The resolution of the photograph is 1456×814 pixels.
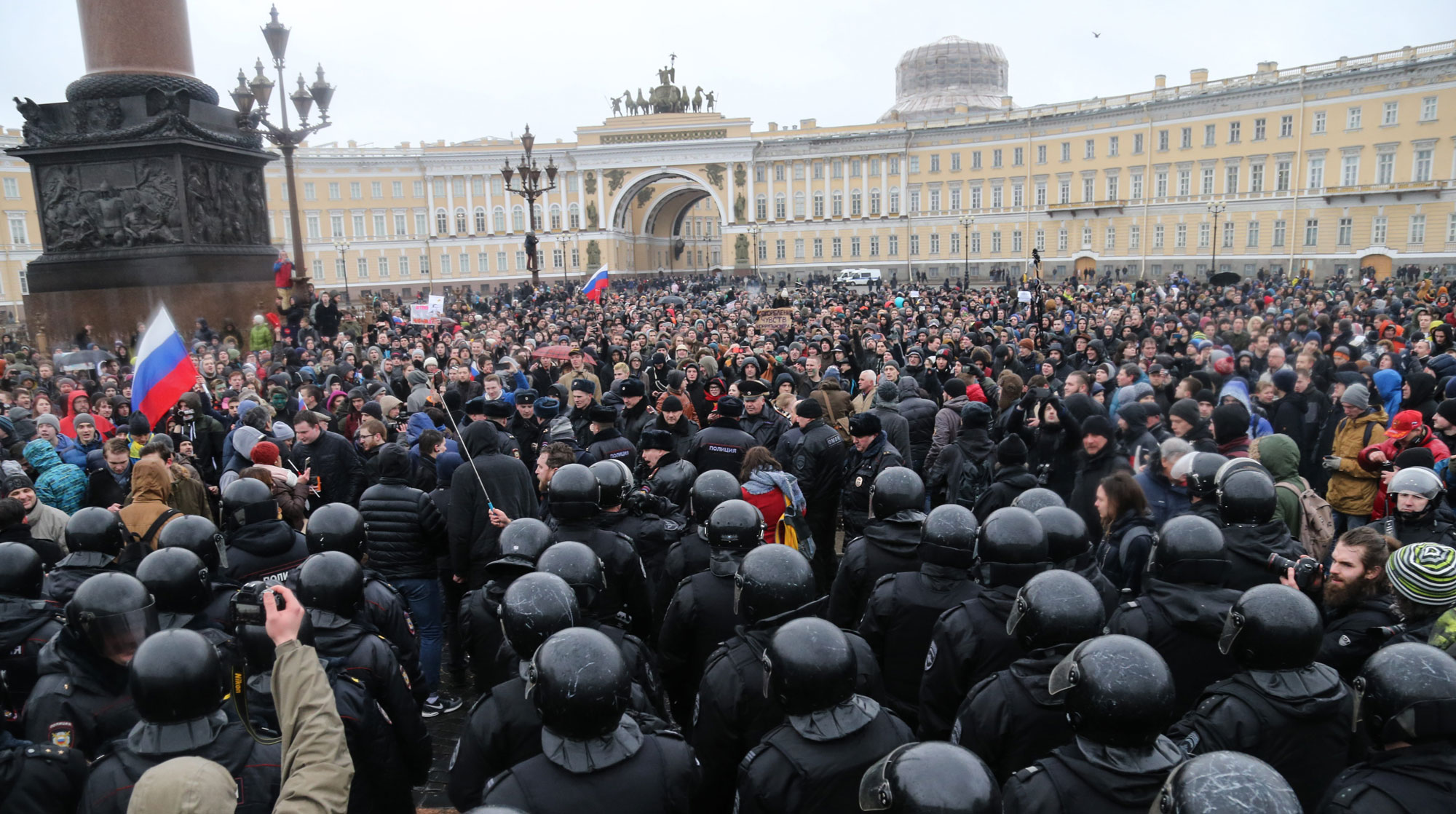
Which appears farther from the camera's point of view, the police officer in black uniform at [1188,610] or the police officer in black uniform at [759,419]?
the police officer in black uniform at [759,419]

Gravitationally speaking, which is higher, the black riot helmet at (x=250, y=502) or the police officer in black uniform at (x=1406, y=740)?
the black riot helmet at (x=250, y=502)

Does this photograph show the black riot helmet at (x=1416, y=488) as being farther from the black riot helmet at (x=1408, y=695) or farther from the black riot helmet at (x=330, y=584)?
the black riot helmet at (x=330, y=584)

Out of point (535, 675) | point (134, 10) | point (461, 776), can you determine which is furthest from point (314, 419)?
point (134, 10)

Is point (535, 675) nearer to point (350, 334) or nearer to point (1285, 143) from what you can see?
point (350, 334)

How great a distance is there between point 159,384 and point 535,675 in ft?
20.2

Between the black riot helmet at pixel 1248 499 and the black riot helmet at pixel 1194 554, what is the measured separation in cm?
58

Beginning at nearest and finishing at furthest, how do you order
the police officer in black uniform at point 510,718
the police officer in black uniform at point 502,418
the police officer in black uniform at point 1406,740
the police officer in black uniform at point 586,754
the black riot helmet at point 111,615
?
the police officer in black uniform at point 1406,740
the police officer in black uniform at point 586,754
the police officer in black uniform at point 510,718
the black riot helmet at point 111,615
the police officer in black uniform at point 502,418

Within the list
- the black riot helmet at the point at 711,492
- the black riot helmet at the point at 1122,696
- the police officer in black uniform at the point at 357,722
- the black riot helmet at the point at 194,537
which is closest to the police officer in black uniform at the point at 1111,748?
the black riot helmet at the point at 1122,696

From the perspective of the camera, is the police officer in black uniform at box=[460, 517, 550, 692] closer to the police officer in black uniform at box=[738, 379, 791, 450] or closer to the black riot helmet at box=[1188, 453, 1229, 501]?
the black riot helmet at box=[1188, 453, 1229, 501]

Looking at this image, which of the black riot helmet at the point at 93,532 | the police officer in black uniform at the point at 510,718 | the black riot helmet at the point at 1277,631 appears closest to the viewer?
the black riot helmet at the point at 1277,631

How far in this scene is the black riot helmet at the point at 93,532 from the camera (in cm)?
408

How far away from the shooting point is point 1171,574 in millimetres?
3379

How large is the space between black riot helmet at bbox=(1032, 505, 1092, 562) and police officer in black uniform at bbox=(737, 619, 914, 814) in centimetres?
152

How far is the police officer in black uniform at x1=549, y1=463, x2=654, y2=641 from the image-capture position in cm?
420
